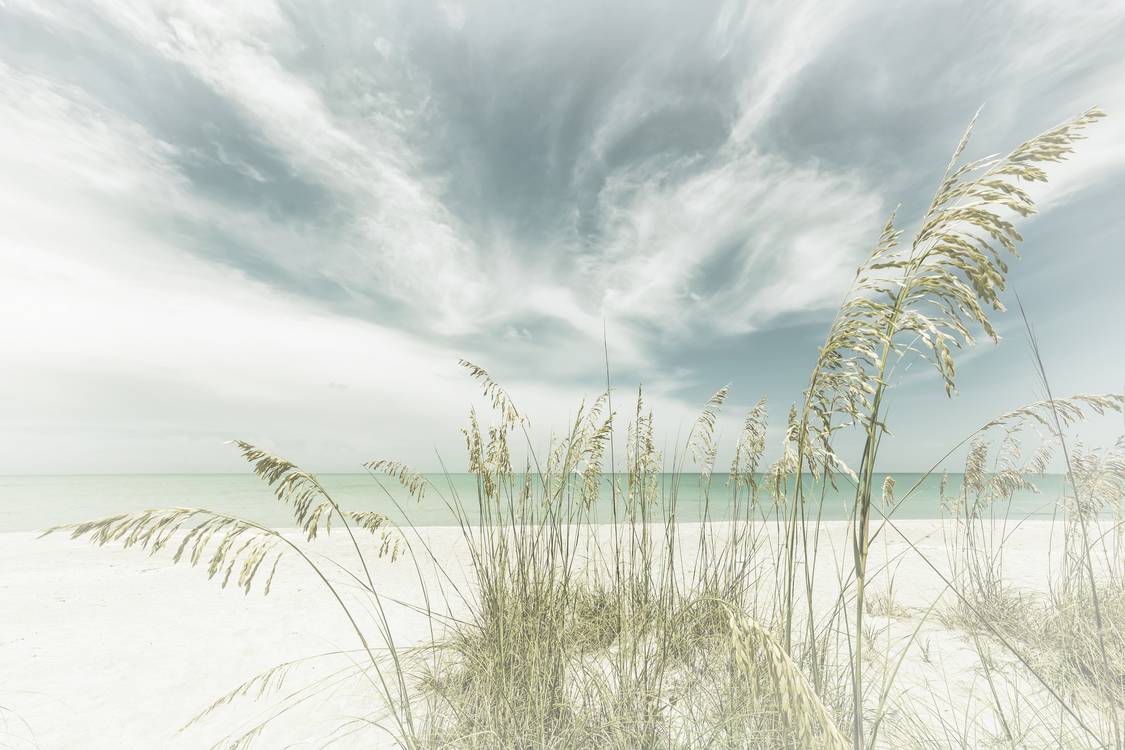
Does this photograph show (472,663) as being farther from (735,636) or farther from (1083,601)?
(1083,601)

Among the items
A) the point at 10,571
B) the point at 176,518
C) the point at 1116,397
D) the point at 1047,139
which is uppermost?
the point at 1047,139

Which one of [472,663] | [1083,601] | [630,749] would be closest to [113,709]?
[472,663]

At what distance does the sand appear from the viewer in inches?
145

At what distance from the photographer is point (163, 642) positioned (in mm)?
5305

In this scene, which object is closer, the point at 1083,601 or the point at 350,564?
the point at 1083,601

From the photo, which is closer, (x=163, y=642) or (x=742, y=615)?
(x=742, y=615)

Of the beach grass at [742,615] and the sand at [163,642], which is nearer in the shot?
the beach grass at [742,615]

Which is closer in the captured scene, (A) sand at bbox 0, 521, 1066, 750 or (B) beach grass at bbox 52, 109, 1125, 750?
(B) beach grass at bbox 52, 109, 1125, 750

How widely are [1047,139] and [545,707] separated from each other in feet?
10.2

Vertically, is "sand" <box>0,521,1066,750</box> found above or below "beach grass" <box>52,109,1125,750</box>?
below

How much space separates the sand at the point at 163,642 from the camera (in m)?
3.69

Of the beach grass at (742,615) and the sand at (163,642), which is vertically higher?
the beach grass at (742,615)

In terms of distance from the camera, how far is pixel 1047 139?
4.35ft

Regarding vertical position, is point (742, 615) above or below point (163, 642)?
above
